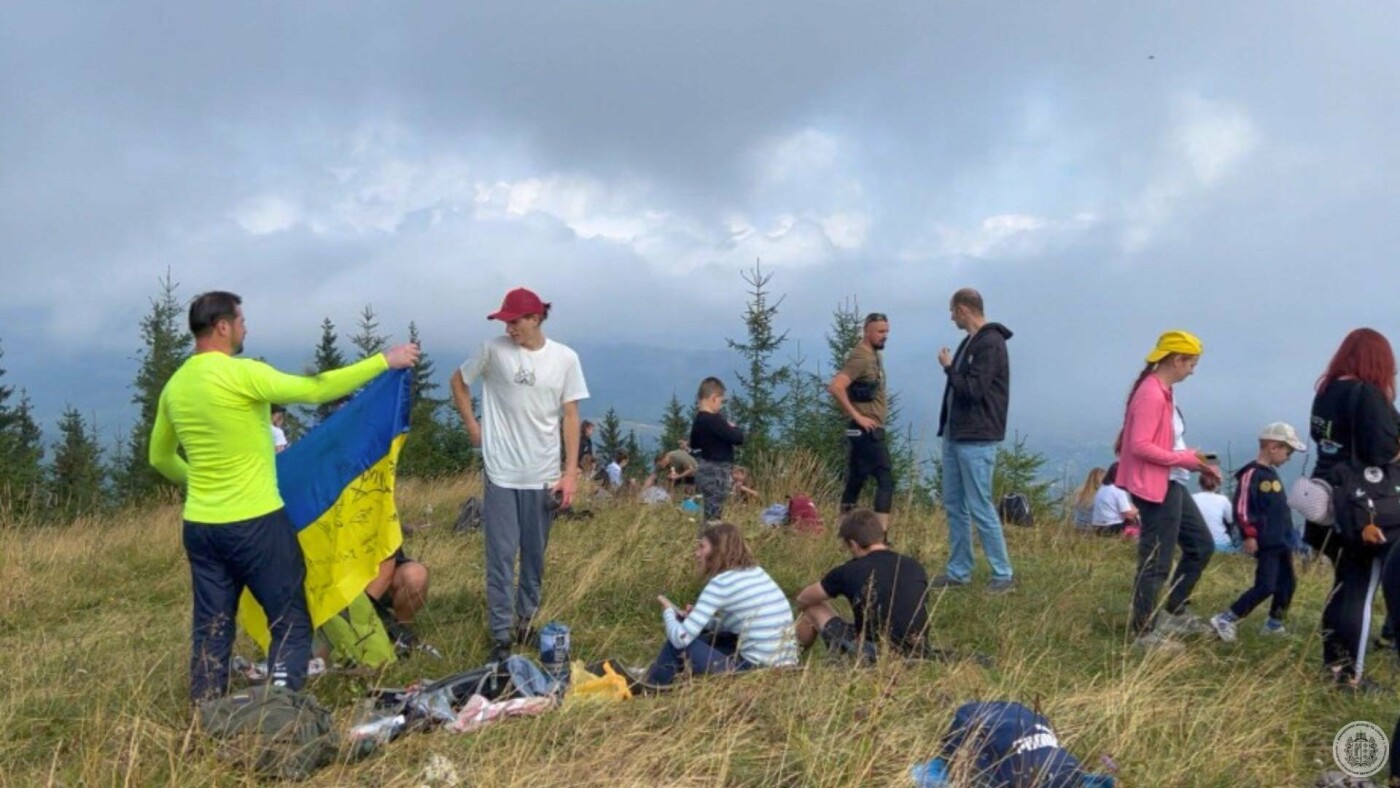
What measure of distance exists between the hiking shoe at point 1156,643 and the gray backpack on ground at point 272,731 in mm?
3631

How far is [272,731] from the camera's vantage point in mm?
3551

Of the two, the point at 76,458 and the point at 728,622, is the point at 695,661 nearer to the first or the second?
the point at 728,622

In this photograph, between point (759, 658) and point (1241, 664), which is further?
point (1241, 664)

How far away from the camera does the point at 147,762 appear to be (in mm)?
3484

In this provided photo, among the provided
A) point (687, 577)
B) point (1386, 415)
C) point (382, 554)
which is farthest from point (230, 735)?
point (1386, 415)

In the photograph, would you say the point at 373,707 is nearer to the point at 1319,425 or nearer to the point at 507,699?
the point at 507,699

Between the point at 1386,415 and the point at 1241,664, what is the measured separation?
4.76 feet

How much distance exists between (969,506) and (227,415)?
456 cm

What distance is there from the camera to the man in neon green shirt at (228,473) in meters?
4.07

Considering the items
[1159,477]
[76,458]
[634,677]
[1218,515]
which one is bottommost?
[76,458]

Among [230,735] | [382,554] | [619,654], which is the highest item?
[382,554]

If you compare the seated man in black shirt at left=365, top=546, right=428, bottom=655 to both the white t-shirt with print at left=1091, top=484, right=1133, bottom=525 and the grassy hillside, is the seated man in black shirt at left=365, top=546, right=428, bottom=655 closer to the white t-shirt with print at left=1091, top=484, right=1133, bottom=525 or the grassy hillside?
the grassy hillside

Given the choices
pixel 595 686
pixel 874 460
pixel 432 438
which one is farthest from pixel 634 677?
pixel 432 438

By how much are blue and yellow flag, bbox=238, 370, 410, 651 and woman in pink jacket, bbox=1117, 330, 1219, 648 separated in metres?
4.01
